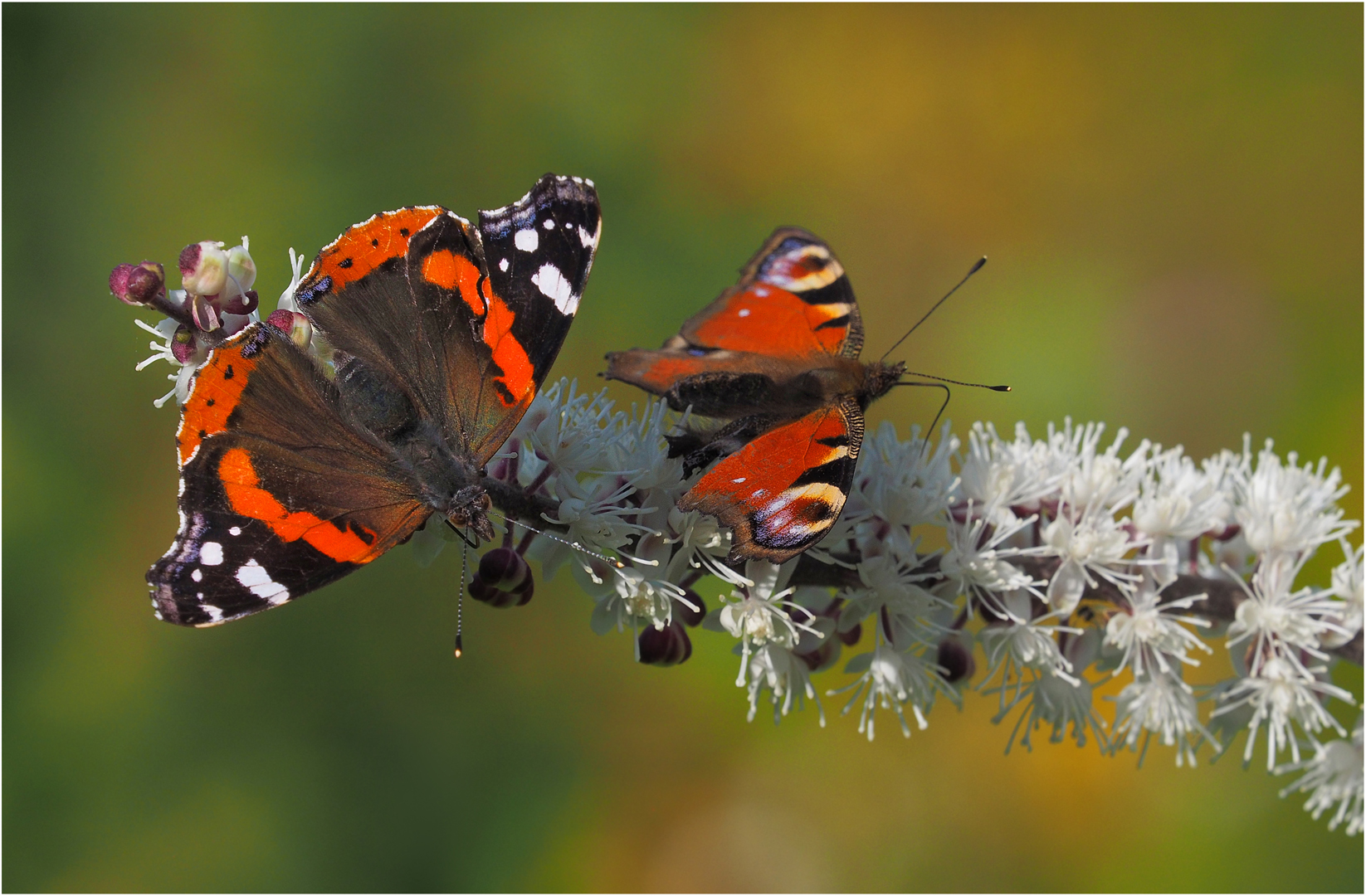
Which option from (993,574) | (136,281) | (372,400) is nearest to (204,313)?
(136,281)

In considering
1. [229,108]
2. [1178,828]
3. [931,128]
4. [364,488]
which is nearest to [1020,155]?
[931,128]

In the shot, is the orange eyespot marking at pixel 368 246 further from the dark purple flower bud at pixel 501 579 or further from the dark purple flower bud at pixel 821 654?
the dark purple flower bud at pixel 821 654

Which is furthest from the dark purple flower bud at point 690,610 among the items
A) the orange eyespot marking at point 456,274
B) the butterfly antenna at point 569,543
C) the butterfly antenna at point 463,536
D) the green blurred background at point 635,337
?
the green blurred background at point 635,337

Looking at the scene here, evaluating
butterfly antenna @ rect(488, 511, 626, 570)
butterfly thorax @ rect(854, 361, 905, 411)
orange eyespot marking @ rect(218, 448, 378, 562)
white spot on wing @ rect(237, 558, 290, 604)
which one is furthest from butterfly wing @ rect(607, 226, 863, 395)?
white spot on wing @ rect(237, 558, 290, 604)

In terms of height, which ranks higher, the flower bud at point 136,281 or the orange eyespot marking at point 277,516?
the flower bud at point 136,281

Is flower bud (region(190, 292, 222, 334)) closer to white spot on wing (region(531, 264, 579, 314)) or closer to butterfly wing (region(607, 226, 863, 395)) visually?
white spot on wing (region(531, 264, 579, 314))

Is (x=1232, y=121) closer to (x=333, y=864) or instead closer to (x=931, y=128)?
(x=931, y=128)
